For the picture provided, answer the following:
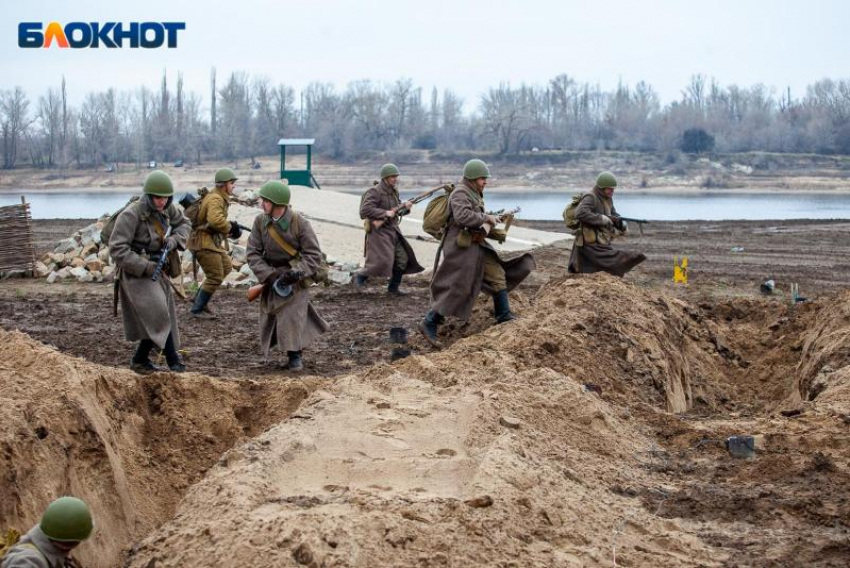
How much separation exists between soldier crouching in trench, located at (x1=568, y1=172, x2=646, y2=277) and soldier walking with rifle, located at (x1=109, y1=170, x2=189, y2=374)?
5.15 metres

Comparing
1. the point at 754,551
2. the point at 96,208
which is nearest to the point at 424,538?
the point at 754,551

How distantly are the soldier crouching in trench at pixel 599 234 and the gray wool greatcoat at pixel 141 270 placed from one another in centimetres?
521

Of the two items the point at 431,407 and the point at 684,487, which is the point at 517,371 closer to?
the point at 431,407

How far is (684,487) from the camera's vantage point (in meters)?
5.98

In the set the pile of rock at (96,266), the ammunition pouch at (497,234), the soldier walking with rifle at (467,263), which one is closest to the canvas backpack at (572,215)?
the soldier walking with rifle at (467,263)

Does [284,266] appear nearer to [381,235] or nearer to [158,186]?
[158,186]

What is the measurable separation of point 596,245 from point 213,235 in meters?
4.49

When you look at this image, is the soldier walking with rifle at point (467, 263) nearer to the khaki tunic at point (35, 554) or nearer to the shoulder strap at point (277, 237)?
the shoulder strap at point (277, 237)

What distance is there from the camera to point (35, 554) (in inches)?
179

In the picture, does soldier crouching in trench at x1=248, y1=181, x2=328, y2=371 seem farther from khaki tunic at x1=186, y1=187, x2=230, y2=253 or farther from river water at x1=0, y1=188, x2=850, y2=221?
river water at x1=0, y1=188, x2=850, y2=221

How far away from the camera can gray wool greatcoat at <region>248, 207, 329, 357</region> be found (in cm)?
991

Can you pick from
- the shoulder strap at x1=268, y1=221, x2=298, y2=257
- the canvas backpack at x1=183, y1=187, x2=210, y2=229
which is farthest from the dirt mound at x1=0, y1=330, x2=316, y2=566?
the canvas backpack at x1=183, y1=187, x2=210, y2=229

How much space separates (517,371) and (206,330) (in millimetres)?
5815

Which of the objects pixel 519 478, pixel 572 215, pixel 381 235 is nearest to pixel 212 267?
pixel 381 235
